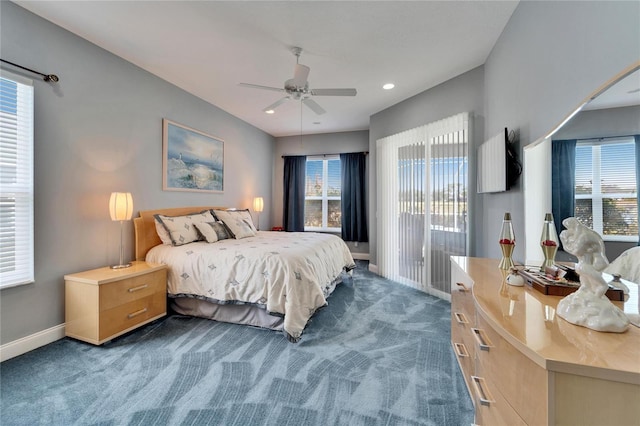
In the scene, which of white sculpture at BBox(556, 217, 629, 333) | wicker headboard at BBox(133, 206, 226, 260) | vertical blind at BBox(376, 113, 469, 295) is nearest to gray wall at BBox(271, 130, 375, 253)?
vertical blind at BBox(376, 113, 469, 295)

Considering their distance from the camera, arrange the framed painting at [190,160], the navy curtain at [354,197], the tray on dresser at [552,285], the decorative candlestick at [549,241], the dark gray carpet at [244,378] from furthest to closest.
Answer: the navy curtain at [354,197] → the framed painting at [190,160] → the dark gray carpet at [244,378] → the decorative candlestick at [549,241] → the tray on dresser at [552,285]

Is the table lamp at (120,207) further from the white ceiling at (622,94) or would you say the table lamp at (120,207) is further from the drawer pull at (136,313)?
the white ceiling at (622,94)

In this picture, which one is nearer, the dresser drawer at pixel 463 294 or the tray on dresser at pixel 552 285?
the tray on dresser at pixel 552 285

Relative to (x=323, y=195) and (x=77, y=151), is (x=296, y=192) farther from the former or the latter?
(x=77, y=151)

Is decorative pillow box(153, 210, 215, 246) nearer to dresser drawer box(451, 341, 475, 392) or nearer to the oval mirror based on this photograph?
dresser drawer box(451, 341, 475, 392)

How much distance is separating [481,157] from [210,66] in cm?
304

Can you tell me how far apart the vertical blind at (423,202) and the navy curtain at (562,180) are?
1789 mm

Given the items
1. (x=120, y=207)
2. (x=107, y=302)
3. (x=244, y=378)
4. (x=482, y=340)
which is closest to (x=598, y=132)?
(x=482, y=340)

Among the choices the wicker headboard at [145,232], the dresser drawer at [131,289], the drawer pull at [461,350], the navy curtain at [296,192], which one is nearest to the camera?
the drawer pull at [461,350]

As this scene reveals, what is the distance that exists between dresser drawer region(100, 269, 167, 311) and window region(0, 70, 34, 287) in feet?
1.87

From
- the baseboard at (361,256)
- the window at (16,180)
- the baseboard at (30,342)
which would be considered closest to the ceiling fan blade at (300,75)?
the window at (16,180)

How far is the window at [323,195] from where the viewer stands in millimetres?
5828

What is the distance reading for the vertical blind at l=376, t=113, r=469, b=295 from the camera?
3166 millimetres

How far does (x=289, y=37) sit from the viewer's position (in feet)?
7.86
